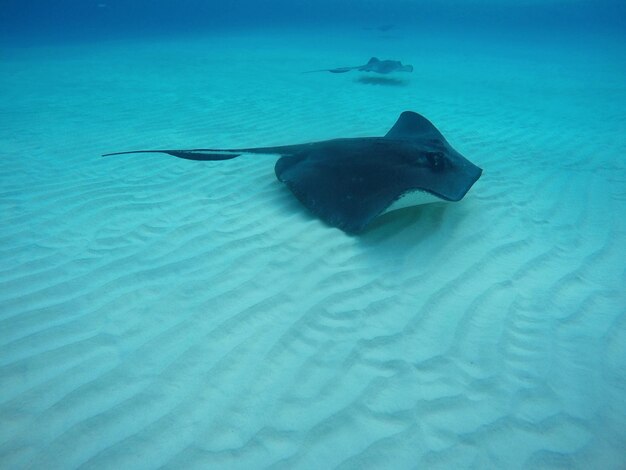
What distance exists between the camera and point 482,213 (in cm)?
393

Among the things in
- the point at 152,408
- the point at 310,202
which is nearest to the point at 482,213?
the point at 310,202

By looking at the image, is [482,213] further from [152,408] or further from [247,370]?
[152,408]

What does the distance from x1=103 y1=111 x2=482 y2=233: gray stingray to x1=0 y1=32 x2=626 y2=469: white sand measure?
0.85ft

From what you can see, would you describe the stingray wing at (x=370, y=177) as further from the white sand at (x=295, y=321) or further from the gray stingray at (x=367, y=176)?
the white sand at (x=295, y=321)

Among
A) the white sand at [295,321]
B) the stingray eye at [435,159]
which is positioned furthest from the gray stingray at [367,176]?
the white sand at [295,321]

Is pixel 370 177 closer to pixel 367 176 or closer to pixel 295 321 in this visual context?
pixel 367 176

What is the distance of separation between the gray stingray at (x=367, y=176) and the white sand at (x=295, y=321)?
26 centimetres

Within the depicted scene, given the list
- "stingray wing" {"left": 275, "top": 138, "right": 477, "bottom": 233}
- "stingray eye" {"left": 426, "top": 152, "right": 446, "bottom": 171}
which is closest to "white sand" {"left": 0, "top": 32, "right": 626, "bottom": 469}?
"stingray wing" {"left": 275, "top": 138, "right": 477, "bottom": 233}

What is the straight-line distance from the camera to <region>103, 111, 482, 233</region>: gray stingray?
10.4 feet

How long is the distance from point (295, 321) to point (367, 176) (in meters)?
1.58

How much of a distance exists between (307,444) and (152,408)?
87cm

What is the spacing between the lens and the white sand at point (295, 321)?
1863 millimetres

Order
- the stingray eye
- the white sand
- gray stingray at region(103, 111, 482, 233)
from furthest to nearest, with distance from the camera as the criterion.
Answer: the stingray eye < gray stingray at region(103, 111, 482, 233) < the white sand

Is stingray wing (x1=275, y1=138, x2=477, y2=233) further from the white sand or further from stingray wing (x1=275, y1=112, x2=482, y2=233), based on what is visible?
the white sand
